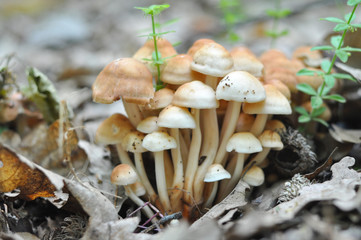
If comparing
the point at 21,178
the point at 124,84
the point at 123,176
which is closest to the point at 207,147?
the point at 123,176

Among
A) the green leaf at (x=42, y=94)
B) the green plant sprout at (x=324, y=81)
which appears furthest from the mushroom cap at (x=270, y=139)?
the green leaf at (x=42, y=94)

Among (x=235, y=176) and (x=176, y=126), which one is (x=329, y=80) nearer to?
(x=235, y=176)

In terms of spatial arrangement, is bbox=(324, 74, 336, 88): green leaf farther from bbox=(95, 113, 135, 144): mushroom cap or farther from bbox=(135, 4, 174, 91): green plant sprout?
bbox=(95, 113, 135, 144): mushroom cap

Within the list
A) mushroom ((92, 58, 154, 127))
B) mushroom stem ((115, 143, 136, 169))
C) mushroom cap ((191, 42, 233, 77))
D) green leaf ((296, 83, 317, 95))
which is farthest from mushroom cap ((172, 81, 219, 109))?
green leaf ((296, 83, 317, 95))

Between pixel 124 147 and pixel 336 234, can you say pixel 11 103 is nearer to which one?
pixel 124 147

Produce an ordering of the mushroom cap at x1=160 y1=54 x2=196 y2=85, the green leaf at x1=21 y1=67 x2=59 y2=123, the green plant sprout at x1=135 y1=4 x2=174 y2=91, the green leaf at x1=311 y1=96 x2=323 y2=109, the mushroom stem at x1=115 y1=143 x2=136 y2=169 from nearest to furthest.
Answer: the green plant sprout at x1=135 y1=4 x2=174 y2=91 < the mushroom cap at x1=160 y1=54 x2=196 y2=85 < the green leaf at x1=311 y1=96 x2=323 y2=109 < the mushroom stem at x1=115 y1=143 x2=136 y2=169 < the green leaf at x1=21 y1=67 x2=59 y2=123

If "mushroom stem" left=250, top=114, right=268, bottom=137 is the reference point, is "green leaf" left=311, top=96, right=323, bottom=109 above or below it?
above

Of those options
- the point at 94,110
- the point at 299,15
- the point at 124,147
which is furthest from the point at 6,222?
the point at 299,15
